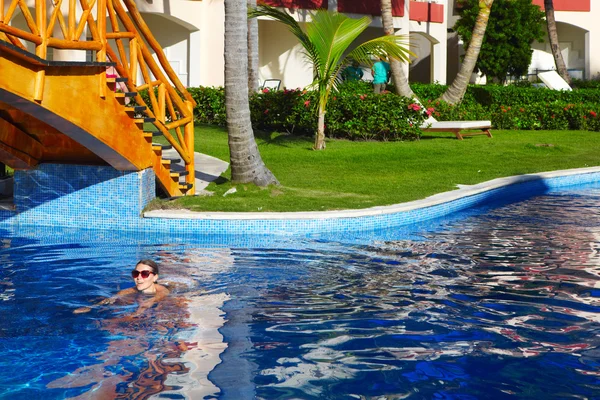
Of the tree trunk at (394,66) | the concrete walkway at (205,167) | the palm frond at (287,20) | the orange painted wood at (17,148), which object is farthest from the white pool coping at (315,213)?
the tree trunk at (394,66)

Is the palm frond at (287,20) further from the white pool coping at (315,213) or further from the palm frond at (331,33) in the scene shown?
the white pool coping at (315,213)

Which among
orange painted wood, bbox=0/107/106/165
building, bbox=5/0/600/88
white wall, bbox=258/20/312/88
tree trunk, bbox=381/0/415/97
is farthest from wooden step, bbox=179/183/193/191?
white wall, bbox=258/20/312/88

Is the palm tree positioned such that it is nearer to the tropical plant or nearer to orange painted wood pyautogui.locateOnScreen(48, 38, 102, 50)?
orange painted wood pyautogui.locateOnScreen(48, 38, 102, 50)

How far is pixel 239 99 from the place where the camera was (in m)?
13.9

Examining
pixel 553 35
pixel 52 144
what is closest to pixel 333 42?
pixel 52 144

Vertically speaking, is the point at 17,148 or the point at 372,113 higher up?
the point at 372,113

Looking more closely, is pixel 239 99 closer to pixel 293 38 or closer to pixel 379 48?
pixel 379 48

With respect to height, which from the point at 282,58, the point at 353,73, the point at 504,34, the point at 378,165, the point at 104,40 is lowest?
the point at 378,165

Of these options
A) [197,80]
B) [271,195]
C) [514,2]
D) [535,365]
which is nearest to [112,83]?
[271,195]

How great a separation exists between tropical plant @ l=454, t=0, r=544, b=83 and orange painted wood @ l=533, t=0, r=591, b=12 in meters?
2.63

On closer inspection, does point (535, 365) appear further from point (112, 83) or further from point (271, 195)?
point (271, 195)

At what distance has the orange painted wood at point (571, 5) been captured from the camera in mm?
37094

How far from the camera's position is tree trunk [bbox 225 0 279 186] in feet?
45.0

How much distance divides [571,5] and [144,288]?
3223 cm
